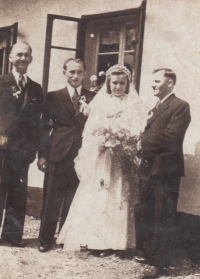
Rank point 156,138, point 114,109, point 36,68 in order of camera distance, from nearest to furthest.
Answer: point 156,138 < point 114,109 < point 36,68

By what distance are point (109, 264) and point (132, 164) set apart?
56cm

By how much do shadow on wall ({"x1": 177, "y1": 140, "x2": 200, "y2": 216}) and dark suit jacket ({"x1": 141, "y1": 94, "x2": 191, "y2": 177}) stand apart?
0.10 meters

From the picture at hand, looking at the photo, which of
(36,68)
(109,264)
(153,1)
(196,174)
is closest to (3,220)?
(109,264)

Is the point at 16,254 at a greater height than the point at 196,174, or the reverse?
the point at 196,174

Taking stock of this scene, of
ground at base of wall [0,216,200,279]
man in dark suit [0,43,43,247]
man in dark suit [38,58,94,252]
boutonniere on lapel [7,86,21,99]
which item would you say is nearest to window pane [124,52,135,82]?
man in dark suit [38,58,94,252]

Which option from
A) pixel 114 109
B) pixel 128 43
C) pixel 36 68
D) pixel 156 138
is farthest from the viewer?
pixel 36 68

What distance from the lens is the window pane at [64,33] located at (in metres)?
2.71

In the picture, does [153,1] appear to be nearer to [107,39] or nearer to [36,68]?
[107,39]

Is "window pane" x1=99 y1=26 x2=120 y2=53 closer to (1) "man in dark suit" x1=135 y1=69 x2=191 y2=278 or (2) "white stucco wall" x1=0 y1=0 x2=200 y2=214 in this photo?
(2) "white stucco wall" x1=0 y1=0 x2=200 y2=214

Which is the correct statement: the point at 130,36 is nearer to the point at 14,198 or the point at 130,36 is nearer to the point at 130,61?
the point at 130,61

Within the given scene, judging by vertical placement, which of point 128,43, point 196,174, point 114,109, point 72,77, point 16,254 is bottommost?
point 16,254

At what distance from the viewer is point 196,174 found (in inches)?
90.4

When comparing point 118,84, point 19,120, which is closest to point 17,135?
point 19,120

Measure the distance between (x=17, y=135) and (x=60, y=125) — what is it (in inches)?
10.7
